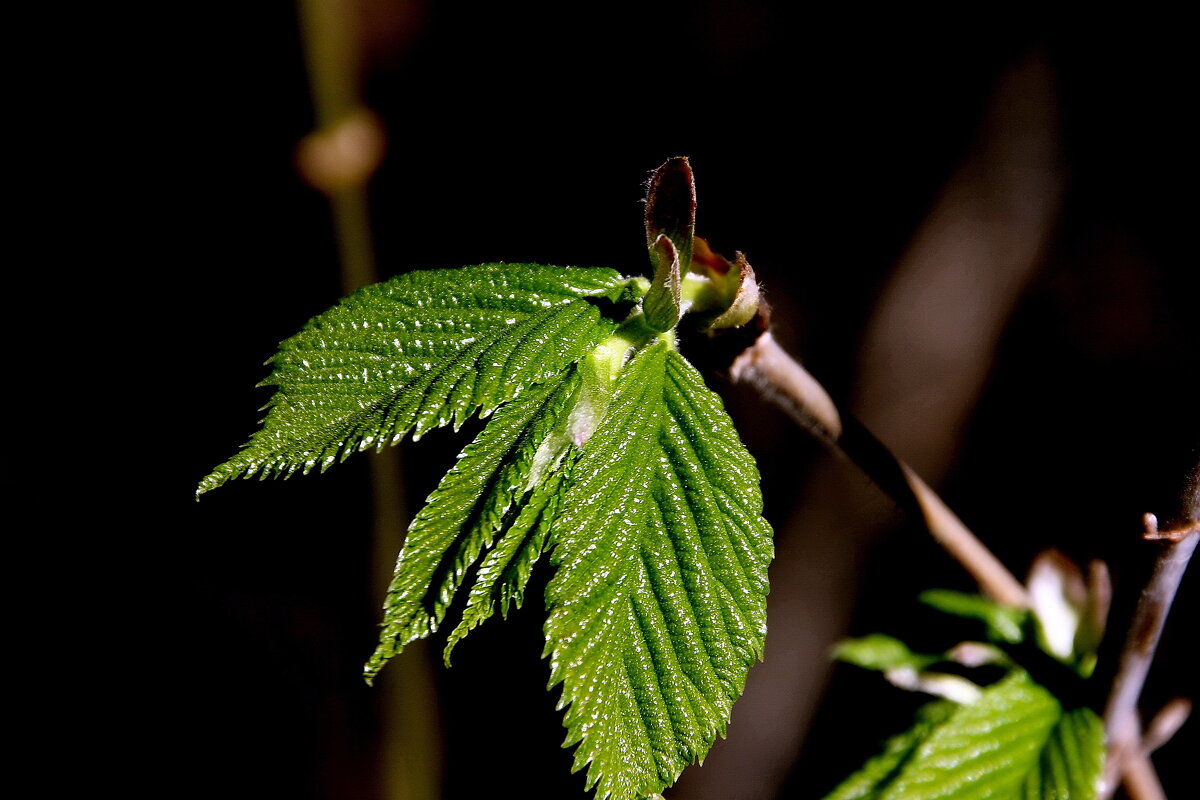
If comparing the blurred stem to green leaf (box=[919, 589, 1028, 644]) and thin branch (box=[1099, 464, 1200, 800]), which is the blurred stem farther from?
thin branch (box=[1099, 464, 1200, 800])

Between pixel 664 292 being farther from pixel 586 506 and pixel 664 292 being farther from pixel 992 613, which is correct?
pixel 992 613

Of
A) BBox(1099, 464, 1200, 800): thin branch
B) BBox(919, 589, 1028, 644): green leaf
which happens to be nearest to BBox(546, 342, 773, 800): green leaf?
BBox(1099, 464, 1200, 800): thin branch

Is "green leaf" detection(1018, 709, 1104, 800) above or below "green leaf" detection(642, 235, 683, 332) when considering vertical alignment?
below

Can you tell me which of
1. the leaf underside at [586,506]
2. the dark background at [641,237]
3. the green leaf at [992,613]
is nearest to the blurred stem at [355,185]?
the dark background at [641,237]

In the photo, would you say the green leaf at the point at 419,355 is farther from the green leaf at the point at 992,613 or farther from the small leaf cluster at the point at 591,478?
the green leaf at the point at 992,613

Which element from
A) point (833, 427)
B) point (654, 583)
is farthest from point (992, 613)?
point (654, 583)

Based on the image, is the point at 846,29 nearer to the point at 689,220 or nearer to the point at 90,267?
the point at 689,220

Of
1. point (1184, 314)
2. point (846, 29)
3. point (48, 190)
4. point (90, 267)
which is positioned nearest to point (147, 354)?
point (90, 267)
